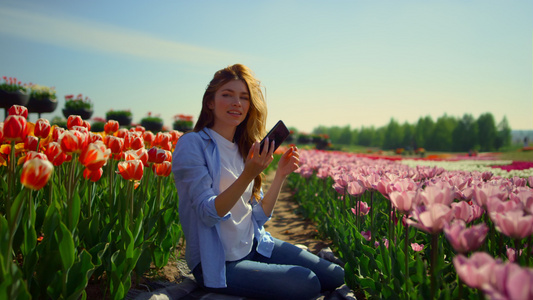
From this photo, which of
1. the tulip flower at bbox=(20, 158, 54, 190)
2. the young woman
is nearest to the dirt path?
the young woman

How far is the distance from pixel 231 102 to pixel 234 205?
0.75m

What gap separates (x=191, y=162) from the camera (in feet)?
7.59

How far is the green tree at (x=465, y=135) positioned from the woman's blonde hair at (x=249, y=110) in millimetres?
55385

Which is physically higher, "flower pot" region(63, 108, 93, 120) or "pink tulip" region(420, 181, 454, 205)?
"flower pot" region(63, 108, 93, 120)

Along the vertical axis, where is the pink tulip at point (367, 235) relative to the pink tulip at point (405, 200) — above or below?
below

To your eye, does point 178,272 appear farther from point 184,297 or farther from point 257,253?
point 257,253

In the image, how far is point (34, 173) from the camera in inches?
49.6

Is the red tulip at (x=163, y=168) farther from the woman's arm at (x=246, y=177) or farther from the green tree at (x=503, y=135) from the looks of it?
the green tree at (x=503, y=135)

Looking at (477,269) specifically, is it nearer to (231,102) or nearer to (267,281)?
(267,281)

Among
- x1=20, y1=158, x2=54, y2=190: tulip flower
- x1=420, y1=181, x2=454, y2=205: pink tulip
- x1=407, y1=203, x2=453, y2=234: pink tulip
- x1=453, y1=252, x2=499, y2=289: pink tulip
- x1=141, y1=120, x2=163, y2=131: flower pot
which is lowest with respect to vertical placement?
x1=453, y1=252, x2=499, y2=289: pink tulip

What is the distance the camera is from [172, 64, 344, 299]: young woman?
2232 millimetres

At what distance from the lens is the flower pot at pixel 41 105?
391 inches

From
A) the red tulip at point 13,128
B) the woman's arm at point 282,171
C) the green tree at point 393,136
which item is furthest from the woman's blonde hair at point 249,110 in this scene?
the green tree at point 393,136

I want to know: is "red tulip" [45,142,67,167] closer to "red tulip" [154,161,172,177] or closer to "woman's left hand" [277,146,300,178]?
"red tulip" [154,161,172,177]
